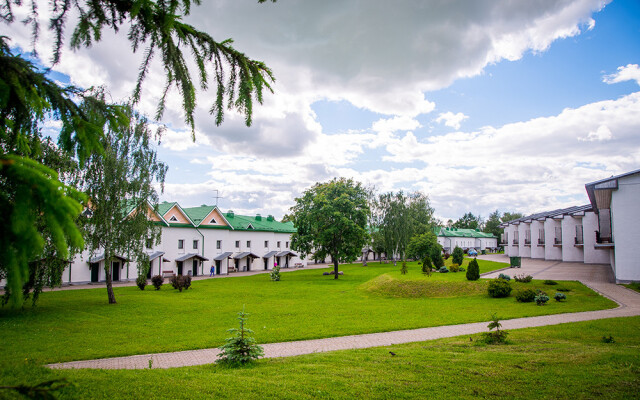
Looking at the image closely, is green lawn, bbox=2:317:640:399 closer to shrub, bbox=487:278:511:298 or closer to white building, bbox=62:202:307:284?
shrub, bbox=487:278:511:298

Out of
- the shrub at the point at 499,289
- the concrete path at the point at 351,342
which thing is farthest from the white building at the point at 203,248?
the shrub at the point at 499,289

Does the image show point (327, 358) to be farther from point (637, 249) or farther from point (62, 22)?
point (637, 249)

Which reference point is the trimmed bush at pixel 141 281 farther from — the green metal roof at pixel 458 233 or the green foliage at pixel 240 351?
the green metal roof at pixel 458 233

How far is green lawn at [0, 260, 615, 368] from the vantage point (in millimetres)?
10734

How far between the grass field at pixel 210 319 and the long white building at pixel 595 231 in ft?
13.6

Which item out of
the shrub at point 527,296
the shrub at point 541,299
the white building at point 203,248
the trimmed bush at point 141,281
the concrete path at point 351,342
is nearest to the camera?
the concrete path at point 351,342

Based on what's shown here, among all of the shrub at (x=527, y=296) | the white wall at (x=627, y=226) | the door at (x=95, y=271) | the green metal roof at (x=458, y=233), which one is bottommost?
the door at (x=95, y=271)

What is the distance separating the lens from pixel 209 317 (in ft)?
51.2

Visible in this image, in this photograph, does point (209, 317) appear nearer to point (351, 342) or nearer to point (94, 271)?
point (351, 342)

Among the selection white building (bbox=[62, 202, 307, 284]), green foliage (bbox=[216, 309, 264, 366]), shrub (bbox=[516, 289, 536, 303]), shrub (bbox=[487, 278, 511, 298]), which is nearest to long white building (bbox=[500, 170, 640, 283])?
shrub (bbox=[487, 278, 511, 298])

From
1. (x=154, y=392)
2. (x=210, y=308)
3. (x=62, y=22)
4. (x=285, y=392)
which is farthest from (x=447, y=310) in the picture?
(x=62, y=22)

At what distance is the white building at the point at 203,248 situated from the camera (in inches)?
1377

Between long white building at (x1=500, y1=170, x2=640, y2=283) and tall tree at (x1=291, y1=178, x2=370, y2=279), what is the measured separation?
1859 centimetres

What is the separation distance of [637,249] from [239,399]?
26.2 metres
